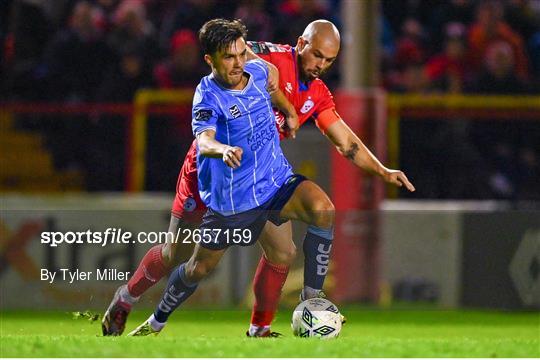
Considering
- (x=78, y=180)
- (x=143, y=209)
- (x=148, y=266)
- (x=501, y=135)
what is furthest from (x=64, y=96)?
(x=148, y=266)

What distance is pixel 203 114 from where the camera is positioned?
788 centimetres

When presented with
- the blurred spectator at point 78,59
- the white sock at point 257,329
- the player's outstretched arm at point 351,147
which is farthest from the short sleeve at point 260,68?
the blurred spectator at point 78,59

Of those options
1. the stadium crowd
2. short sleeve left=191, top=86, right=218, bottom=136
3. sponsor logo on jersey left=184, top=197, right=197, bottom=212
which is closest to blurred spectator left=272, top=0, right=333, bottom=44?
the stadium crowd

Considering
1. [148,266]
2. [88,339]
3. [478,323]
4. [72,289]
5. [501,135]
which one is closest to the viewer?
[88,339]

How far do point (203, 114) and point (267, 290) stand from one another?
117 centimetres

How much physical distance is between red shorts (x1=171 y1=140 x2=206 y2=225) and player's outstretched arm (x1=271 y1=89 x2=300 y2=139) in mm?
537

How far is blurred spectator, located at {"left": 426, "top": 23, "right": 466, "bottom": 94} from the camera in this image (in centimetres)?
1412

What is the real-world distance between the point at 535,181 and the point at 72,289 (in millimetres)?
5524

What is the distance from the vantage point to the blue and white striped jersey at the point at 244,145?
316 inches

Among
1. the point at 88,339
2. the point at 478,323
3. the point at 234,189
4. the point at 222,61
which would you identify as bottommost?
the point at 478,323

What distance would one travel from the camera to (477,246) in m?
11.9

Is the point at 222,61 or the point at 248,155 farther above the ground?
the point at 222,61

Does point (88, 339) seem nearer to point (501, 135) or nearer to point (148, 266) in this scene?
point (148, 266)

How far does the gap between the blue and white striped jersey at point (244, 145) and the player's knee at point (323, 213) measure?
0.80 feet
